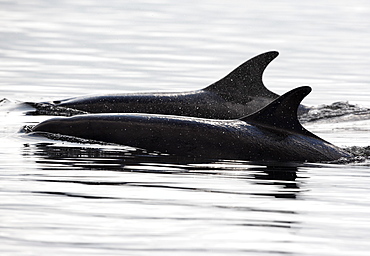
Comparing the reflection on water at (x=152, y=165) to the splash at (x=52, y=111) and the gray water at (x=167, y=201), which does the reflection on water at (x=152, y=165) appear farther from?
the splash at (x=52, y=111)

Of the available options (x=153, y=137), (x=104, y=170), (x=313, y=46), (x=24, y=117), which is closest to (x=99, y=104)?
(x=24, y=117)

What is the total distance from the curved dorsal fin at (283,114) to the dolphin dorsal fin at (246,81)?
6.10 m

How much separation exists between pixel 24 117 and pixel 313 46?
93.4 feet

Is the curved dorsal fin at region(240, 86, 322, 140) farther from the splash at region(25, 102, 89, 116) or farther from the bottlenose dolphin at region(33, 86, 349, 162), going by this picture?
the splash at region(25, 102, 89, 116)

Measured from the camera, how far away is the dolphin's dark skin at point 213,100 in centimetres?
2017

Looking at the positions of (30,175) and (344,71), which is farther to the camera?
(344,71)

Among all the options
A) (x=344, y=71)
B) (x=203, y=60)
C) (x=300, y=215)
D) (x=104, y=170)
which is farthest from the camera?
(x=203, y=60)

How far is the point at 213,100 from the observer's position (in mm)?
20547

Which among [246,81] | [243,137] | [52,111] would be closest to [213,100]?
[246,81]

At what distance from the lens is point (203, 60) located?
39.4 metres

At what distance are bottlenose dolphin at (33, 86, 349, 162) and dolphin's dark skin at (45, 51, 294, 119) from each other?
6.04 m

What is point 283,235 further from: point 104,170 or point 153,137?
point 153,137

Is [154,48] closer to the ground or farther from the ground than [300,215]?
farther from the ground

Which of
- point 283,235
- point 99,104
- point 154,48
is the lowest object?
point 283,235
